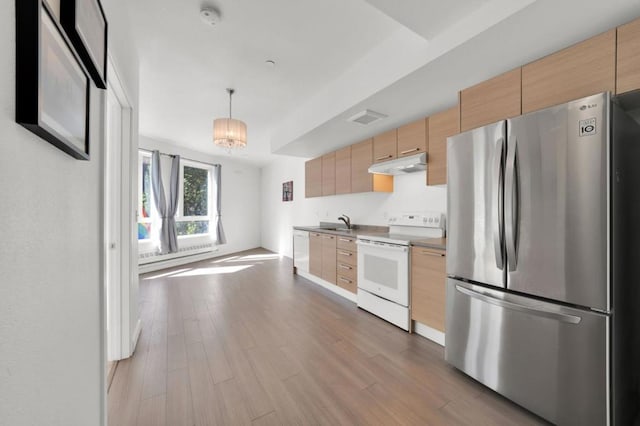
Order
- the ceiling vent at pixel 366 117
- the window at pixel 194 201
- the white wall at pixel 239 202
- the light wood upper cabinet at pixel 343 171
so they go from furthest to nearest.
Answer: the white wall at pixel 239 202 < the window at pixel 194 201 < the light wood upper cabinet at pixel 343 171 < the ceiling vent at pixel 366 117

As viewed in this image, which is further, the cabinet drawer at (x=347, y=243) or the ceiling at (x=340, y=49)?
the cabinet drawer at (x=347, y=243)

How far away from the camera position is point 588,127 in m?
1.32

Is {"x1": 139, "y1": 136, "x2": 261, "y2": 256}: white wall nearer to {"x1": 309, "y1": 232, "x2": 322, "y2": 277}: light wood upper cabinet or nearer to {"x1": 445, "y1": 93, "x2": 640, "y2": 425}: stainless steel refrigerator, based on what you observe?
{"x1": 309, "y1": 232, "x2": 322, "y2": 277}: light wood upper cabinet

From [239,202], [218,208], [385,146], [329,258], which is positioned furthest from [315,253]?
[239,202]

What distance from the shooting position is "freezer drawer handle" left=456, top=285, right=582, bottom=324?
4.51 ft

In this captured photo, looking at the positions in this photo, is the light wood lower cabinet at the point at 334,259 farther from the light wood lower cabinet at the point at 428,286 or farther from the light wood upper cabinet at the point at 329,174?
the light wood lower cabinet at the point at 428,286

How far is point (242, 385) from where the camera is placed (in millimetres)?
1759

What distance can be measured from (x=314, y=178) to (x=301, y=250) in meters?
1.37

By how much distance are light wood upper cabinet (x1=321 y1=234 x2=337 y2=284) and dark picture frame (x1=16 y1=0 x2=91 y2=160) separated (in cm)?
312

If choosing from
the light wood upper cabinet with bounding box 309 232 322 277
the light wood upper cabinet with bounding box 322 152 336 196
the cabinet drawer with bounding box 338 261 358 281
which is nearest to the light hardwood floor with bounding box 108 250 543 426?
the cabinet drawer with bounding box 338 261 358 281

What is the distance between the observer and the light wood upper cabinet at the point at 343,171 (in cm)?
389

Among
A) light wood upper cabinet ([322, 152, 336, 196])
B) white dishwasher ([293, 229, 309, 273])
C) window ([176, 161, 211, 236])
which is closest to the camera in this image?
light wood upper cabinet ([322, 152, 336, 196])

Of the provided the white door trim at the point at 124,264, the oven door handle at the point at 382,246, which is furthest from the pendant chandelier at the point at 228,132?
the oven door handle at the point at 382,246

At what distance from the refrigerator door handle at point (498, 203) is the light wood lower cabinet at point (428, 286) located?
22.8 inches
